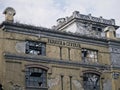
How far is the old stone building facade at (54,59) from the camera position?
25.7 meters

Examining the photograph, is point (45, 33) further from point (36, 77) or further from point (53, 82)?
point (53, 82)

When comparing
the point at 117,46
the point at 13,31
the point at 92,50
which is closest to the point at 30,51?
the point at 13,31

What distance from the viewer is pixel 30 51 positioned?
2711 cm

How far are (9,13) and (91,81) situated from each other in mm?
9852

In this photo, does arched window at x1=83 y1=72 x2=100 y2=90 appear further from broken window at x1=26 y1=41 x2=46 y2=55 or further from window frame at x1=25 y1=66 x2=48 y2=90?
broken window at x1=26 y1=41 x2=46 y2=55

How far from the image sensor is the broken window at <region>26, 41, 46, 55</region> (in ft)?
88.7

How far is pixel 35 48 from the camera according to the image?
1081 inches

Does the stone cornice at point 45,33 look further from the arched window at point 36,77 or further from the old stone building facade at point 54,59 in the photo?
the arched window at point 36,77

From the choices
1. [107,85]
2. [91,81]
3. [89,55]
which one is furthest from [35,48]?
[107,85]

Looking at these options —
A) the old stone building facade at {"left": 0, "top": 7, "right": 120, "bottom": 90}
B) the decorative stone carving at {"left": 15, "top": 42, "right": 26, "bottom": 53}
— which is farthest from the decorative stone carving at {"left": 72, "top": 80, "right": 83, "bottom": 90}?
the decorative stone carving at {"left": 15, "top": 42, "right": 26, "bottom": 53}

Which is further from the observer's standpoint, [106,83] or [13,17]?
[106,83]

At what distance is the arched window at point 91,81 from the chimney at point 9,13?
8534 millimetres

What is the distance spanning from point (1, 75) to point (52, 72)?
15.2 feet

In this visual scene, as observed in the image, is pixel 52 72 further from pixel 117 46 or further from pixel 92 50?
pixel 117 46
